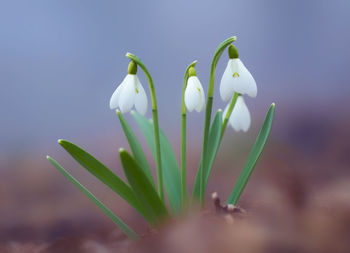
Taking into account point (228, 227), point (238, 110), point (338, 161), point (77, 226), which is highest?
point (238, 110)

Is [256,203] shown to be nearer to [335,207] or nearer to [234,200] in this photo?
[234,200]

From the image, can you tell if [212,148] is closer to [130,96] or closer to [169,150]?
[169,150]

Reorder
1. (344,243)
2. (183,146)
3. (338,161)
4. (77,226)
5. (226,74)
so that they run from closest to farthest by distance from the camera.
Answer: (344,243) < (226,74) < (183,146) < (77,226) < (338,161)

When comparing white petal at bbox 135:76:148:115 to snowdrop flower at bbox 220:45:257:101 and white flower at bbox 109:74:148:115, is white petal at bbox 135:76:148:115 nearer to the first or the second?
white flower at bbox 109:74:148:115

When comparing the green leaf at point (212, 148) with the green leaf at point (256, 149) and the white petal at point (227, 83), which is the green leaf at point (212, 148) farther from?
the white petal at point (227, 83)

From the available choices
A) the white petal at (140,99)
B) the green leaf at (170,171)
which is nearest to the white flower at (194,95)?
the white petal at (140,99)

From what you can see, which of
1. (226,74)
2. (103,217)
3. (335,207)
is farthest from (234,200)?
(103,217)

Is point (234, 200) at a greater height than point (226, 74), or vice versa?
point (226, 74)

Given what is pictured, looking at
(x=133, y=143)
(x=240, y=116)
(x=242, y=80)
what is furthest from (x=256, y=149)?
(x=133, y=143)

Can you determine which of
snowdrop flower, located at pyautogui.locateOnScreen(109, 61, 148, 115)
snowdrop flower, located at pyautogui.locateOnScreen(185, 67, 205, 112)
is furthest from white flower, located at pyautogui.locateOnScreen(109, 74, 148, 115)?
snowdrop flower, located at pyautogui.locateOnScreen(185, 67, 205, 112)
